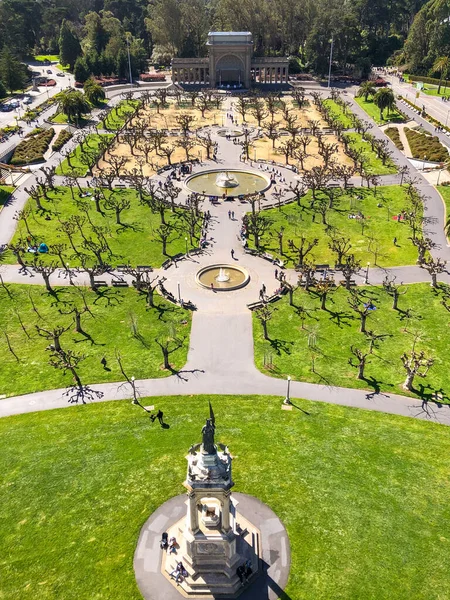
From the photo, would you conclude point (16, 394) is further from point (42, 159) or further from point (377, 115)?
point (377, 115)

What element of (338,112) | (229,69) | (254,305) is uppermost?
(229,69)

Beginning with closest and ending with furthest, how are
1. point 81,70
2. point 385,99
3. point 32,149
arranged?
point 32,149 < point 385,99 < point 81,70

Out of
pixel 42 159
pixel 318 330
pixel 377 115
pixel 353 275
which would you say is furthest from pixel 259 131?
pixel 318 330

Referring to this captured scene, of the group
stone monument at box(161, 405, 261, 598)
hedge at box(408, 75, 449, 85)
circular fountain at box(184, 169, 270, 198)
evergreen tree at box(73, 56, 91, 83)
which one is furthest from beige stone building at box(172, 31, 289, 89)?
stone monument at box(161, 405, 261, 598)

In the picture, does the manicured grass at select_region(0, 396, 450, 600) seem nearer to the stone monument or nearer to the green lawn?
the stone monument

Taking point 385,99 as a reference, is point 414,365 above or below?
below

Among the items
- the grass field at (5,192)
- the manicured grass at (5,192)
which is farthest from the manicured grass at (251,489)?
the grass field at (5,192)

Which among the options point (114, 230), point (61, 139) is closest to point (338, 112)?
point (61, 139)

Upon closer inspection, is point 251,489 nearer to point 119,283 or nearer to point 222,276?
point 222,276
